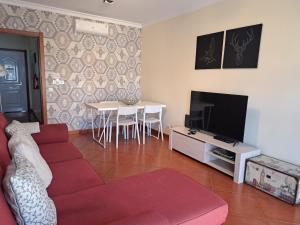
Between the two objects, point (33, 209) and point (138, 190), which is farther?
point (138, 190)

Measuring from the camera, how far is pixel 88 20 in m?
4.46

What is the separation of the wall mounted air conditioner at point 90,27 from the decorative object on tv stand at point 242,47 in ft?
8.78

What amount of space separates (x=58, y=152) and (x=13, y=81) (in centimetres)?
593

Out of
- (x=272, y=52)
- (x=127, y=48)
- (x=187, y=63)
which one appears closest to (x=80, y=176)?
(x=272, y=52)

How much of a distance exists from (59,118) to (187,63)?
2.85 meters

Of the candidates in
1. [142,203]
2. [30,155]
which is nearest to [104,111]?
[30,155]

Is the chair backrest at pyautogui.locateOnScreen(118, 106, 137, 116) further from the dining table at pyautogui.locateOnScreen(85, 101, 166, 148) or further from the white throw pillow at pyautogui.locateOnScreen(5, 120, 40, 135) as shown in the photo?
the white throw pillow at pyautogui.locateOnScreen(5, 120, 40, 135)

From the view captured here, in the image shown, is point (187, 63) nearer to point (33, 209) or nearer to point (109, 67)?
point (109, 67)

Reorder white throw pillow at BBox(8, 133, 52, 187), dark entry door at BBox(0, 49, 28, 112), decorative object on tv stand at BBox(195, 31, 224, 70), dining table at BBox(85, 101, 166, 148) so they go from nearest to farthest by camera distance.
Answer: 1. white throw pillow at BBox(8, 133, 52, 187)
2. decorative object on tv stand at BBox(195, 31, 224, 70)
3. dining table at BBox(85, 101, 166, 148)
4. dark entry door at BBox(0, 49, 28, 112)

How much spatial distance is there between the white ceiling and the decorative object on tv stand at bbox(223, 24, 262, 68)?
753mm

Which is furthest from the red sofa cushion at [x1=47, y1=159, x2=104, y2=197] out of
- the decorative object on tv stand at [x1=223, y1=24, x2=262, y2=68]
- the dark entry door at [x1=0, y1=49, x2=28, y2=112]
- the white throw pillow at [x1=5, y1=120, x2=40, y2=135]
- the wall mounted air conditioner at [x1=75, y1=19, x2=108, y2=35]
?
the dark entry door at [x1=0, y1=49, x2=28, y2=112]

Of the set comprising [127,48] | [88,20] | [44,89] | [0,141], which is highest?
[88,20]

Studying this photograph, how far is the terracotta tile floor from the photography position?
2.10m

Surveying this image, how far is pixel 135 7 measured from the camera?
3883 mm
